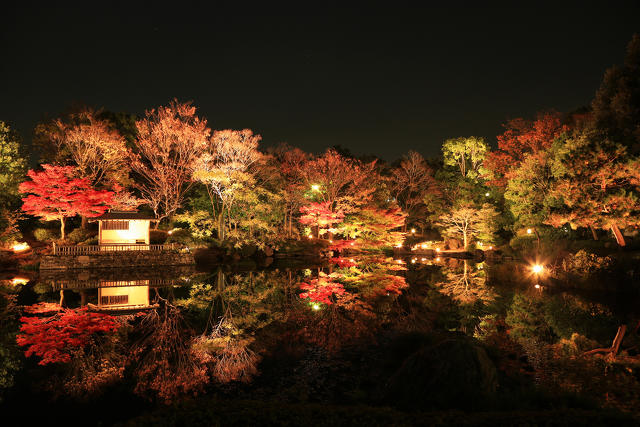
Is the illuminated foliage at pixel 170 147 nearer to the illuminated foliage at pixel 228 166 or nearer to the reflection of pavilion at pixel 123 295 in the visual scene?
the illuminated foliage at pixel 228 166

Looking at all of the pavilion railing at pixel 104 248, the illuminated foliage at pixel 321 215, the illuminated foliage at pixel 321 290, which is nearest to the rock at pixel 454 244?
the illuminated foliage at pixel 321 215

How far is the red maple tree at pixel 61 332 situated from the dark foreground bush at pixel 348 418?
5.94 metres

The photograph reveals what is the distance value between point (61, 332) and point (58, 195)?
17.2 meters

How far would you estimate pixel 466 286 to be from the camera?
17844 millimetres

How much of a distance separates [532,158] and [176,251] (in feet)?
78.0

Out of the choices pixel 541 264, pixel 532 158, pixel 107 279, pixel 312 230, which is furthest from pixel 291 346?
pixel 312 230

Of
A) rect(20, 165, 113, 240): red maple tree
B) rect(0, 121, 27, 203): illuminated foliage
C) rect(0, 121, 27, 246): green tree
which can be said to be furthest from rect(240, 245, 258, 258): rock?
rect(0, 121, 27, 203): illuminated foliage

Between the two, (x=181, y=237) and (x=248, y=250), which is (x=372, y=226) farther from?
(x=181, y=237)

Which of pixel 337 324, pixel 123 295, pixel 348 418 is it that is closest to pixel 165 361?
pixel 337 324

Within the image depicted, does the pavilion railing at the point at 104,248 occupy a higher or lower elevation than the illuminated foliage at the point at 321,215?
lower

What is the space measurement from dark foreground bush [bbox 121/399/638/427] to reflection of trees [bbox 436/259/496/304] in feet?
34.4

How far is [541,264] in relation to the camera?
20125 millimetres

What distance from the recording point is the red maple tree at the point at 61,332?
877cm

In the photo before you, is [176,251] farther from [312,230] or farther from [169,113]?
[312,230]
